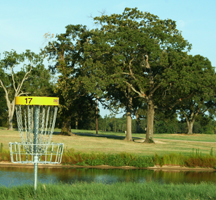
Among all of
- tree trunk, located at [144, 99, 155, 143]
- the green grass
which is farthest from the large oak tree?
the green grass

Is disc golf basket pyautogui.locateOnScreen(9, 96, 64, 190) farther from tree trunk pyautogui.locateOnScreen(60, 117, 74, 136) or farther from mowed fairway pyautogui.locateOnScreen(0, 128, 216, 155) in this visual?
tree trunk pyautogui.locateOnScreen(60, 117, 74, 136)

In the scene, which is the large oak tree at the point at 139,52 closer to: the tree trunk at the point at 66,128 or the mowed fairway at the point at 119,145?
the mowed fairway at the point at 119,145

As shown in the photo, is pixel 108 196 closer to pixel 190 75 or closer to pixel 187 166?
pixel 187 166

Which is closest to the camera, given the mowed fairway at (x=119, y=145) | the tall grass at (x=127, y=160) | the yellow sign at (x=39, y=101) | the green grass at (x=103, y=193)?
the yellow sign at (x=39, y=101)

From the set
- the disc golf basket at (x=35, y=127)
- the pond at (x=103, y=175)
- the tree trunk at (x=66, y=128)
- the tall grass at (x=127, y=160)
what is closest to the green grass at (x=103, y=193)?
the disc golf basket at (x=35, y=127)

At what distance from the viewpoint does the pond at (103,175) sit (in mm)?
14172

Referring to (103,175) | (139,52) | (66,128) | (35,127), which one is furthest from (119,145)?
(35,127)

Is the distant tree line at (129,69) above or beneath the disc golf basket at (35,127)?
above

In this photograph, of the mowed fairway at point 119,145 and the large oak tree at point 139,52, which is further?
the large oak tree at point 139,52

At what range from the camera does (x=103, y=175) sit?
15844 millimetres

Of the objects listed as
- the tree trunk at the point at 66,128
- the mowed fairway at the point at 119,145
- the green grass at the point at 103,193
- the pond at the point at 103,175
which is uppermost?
the tree trunk at the point at 66,128

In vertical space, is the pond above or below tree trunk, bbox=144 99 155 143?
below

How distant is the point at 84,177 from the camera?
49.0 ft

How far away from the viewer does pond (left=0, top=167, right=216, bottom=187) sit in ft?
46.5
